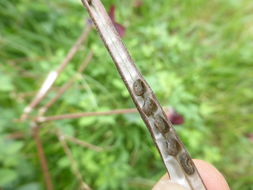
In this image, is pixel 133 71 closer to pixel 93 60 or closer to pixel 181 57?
pixel 93 60

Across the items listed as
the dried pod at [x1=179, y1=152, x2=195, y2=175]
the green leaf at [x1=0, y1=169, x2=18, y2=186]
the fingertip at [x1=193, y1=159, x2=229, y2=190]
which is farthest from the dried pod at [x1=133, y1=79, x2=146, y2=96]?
the green leaf at [x1=0, y1=169, x2=18, y2=186]

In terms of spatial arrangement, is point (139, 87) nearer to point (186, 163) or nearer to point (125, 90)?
point (186, 163)

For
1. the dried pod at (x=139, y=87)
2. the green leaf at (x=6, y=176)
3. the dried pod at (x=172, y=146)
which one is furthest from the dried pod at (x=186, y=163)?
the green leaf at (x=6, y=176)

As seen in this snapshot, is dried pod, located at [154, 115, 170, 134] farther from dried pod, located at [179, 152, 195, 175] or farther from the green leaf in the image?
the green leaf

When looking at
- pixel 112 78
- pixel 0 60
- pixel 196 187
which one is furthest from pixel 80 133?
pixel 196 187

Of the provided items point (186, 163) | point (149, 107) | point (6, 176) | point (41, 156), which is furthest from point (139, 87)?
point (41, 156)
